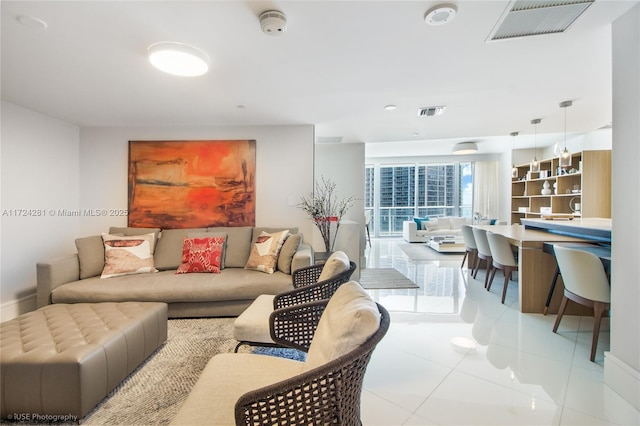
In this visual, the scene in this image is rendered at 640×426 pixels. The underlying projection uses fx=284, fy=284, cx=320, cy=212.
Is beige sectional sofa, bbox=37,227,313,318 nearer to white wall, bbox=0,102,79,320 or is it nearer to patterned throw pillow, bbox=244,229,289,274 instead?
patterned throw pillow, bbox=244,229,289,274

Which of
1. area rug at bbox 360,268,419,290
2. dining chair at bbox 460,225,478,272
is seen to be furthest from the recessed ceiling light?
dining chair at bbox 460,225,478,272

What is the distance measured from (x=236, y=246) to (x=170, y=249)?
78 cm

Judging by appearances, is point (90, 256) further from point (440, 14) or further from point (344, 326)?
point (440, 14)

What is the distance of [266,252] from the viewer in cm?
322

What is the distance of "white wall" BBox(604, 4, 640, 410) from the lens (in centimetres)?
168

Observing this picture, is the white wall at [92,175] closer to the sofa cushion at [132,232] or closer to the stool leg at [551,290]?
the sofa cushion at [132,232]

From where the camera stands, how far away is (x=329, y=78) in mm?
2619

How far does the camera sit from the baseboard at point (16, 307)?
3022 millimetres

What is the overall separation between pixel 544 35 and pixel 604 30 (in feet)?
1.27

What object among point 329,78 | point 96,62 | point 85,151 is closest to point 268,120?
point 329,78

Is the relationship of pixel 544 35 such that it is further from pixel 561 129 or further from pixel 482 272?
pixel 482 272

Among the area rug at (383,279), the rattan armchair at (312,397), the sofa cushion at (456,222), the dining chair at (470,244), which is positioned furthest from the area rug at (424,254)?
the rattan armchair at (312,397)

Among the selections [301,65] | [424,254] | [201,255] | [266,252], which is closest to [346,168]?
[424,254]

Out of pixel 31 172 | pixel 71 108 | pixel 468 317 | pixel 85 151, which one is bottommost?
pixel 468 317
